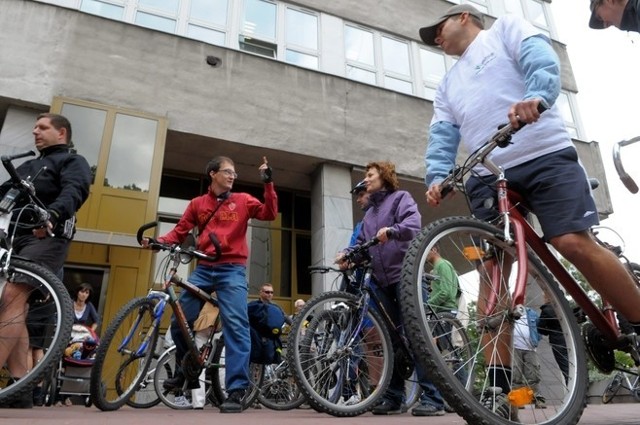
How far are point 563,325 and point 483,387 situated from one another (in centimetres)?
53

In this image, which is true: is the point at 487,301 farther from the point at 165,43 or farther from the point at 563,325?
the point at 165,43

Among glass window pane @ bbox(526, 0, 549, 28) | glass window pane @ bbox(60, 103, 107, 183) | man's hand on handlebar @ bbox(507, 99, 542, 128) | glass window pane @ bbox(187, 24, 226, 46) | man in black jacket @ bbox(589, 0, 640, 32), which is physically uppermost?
glass window pane @ bbox(526, 0, 549, 28)

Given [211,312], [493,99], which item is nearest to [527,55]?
[493,99]

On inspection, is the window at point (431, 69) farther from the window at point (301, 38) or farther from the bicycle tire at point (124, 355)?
the bicycle tire at point (124, 355)

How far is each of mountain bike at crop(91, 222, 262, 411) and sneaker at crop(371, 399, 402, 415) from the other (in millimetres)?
1479

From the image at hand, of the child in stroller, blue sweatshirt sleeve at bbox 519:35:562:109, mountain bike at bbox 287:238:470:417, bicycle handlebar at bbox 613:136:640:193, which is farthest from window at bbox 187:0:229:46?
bicycle handlebar at bbox 613:136:640:193

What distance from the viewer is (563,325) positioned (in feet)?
7.21

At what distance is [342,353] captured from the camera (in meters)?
3.44

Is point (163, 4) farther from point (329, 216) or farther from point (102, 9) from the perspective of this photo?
point (329, 216)

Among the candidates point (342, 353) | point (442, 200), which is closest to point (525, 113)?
point (442, 200)

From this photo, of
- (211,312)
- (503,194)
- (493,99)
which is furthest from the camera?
(211,312)

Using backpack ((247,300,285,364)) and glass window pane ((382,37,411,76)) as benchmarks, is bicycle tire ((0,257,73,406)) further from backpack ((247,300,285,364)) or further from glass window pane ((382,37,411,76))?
glass window pane ((382,37,411,76))

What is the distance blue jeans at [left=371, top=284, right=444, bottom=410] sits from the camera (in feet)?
12.8

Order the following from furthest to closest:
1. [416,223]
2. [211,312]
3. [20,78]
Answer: [20,78]
[211,312]
[416,223]
